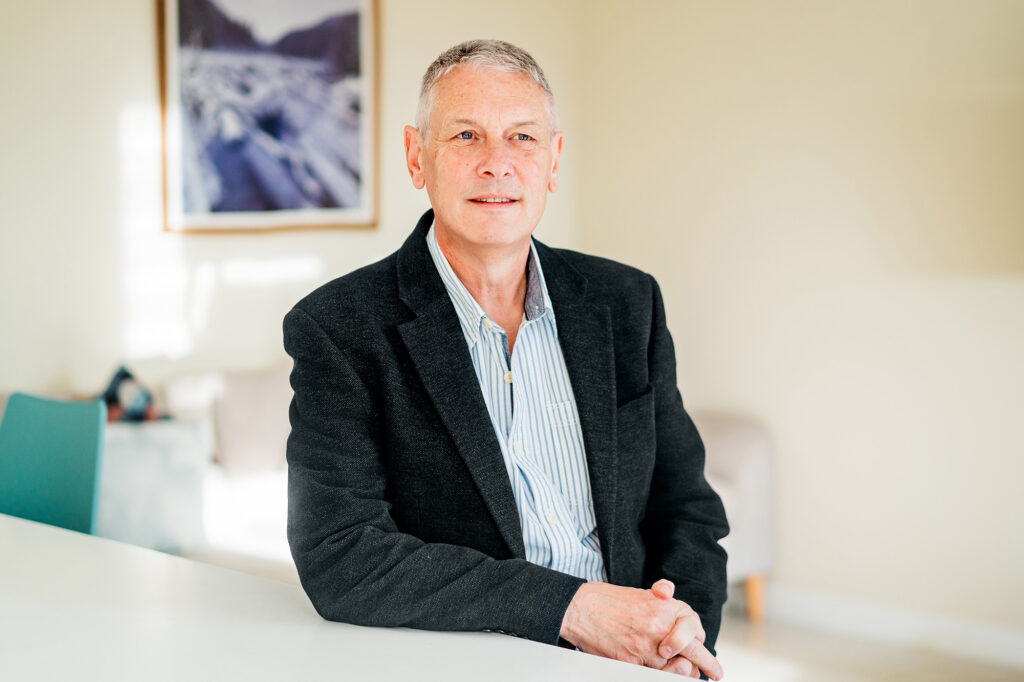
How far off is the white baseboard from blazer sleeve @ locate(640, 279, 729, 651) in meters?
2.30

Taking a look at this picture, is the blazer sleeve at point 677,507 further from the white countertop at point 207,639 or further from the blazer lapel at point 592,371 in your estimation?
the white countertop at point 207,639

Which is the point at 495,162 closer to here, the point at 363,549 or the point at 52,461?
the point at 363,549

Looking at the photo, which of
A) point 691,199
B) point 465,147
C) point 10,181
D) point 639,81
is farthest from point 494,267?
point 639,81

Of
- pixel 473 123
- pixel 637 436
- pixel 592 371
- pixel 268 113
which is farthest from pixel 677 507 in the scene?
pixel 268 113

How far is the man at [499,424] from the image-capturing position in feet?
4.25

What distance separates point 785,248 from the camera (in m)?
3.91

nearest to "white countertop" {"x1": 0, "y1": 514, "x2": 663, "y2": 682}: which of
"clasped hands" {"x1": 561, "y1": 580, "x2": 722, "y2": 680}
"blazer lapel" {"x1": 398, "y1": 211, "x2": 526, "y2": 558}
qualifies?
"clasped hands" {"x1": 561, "y1": 580, "x2": 722, "y2": 680}

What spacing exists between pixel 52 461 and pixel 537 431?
0.97 meters

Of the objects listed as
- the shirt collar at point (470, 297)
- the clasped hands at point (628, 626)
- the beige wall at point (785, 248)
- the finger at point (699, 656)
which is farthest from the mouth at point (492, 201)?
the beige wall at point (785, 248)

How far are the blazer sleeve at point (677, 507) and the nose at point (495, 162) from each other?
33cm

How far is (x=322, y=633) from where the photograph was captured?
1191 mm

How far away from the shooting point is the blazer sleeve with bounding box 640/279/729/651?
1587 mm

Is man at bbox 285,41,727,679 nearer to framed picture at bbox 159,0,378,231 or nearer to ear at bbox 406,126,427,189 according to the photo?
ear at bbox 406,126,427,189

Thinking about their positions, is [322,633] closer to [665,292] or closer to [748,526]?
[748,526]
